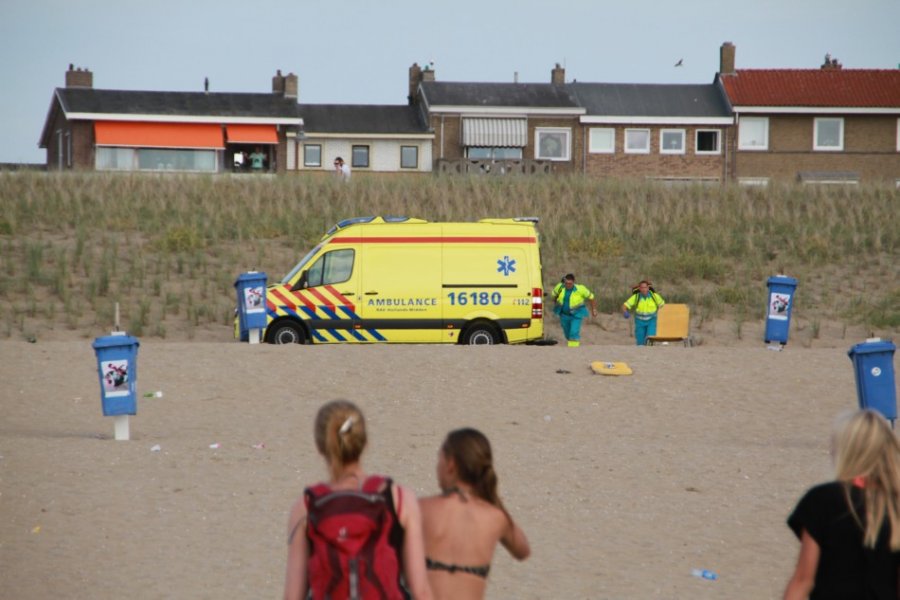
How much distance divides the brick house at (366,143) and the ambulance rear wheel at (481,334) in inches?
1564

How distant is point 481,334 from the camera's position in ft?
75.4

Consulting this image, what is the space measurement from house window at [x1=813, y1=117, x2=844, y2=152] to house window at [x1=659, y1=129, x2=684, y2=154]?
5.95m

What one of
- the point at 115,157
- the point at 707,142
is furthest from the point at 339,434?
the point at 707,142

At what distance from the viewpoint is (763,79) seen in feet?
214

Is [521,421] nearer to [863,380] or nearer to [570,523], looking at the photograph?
[863,380]

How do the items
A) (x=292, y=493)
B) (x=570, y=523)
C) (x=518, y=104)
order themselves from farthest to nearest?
(x=518, y=104), (x=292, y=493), (x=570, y=523)

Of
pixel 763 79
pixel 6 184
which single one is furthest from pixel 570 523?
pixel 763 79

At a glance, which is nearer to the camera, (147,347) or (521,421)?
(521,421)

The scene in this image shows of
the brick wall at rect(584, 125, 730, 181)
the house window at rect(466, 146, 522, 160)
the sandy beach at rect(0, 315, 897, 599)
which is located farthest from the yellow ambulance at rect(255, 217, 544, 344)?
the brick wall at rect(584, 125, 730, 181)

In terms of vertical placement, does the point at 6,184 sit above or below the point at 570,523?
above

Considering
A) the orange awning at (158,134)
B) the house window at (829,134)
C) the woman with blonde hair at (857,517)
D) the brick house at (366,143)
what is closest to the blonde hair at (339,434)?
the woman with blonde hair at (857,517)

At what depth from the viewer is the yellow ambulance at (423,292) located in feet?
75.0

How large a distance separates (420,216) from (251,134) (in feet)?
86.6

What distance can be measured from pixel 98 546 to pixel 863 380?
25.9 ft
